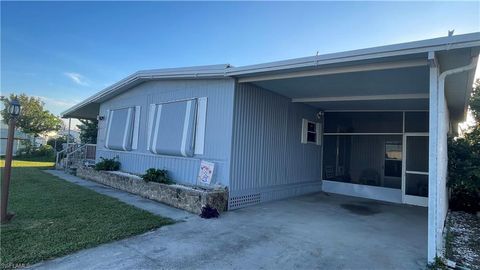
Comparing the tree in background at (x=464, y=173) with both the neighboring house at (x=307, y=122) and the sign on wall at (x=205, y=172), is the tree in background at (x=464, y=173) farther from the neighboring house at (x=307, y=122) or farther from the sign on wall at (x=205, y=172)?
the sign on wall at (x=205, y=172)

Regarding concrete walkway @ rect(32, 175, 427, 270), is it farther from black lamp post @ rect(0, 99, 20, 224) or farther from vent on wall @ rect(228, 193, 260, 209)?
black lamp post @ rect(0, 99, 20, 224)

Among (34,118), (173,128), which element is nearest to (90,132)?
(34,118)

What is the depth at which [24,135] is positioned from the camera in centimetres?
2716

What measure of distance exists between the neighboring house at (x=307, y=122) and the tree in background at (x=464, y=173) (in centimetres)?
69

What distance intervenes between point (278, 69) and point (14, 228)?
5439 mm

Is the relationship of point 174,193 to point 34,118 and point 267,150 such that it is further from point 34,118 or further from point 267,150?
point 34,118

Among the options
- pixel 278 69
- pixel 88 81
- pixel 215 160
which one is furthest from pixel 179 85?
pixel 88 81

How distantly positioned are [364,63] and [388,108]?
4.91 meters

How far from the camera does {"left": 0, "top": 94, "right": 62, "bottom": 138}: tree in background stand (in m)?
25.6

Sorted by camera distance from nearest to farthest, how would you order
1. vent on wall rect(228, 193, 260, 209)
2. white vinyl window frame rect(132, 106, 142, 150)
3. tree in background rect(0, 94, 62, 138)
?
vent on wall rect(228, 193, 260, 209), white vinyl window frame rect(132, 106, 142, 150), tree in background rect(0, 94, 62, 138)

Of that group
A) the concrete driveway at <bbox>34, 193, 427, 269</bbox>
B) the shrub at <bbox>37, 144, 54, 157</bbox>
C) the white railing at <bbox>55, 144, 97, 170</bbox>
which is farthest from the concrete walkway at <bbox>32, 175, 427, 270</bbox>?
the shrub at <bbox>37, 144, 54, 157</bbox>

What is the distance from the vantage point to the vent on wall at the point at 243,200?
260 inches

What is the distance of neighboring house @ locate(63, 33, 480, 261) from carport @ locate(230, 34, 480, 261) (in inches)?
0.8

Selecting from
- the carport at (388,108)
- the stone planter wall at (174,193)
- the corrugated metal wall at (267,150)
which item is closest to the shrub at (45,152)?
the stone planter wall at (174,193)
